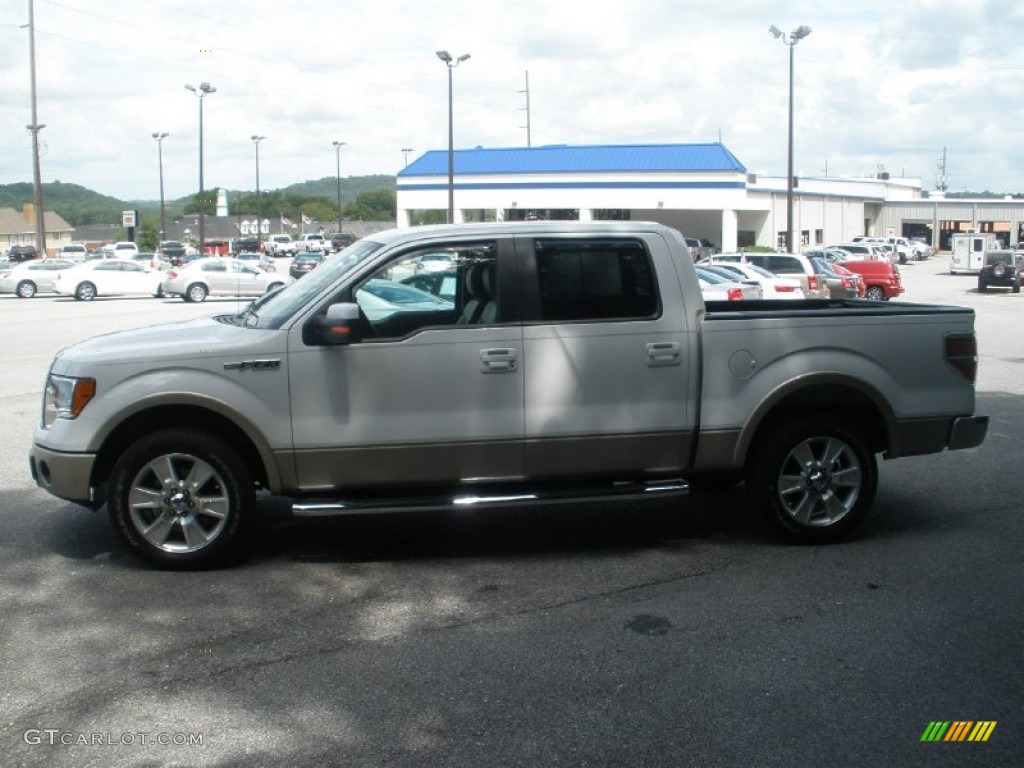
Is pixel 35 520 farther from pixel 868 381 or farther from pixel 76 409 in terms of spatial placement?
pixel 868 381

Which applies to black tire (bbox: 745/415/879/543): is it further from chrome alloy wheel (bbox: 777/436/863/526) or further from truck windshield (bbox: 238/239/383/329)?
truck windshield (bbox: 238/239/383/329)

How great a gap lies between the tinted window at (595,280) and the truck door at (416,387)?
27 cm

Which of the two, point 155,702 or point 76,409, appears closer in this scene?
point 155,702

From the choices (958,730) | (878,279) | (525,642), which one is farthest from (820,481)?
(878,279)

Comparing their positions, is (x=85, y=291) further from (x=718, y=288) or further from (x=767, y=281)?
(x=718, y=288)

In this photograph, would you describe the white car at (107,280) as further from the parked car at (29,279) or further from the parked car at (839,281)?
the parked car at (839,281)

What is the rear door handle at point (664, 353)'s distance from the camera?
6699mm

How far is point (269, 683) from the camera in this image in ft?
16.2

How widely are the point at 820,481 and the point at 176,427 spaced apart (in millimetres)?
3926

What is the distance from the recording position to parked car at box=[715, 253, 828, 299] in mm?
32719

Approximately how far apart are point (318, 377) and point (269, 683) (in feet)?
6.59

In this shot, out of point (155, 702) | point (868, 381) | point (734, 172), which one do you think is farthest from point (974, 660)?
point (734, 172)

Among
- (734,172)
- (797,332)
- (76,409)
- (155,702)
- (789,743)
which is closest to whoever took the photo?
(789,743)

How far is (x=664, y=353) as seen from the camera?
6.71 metres
